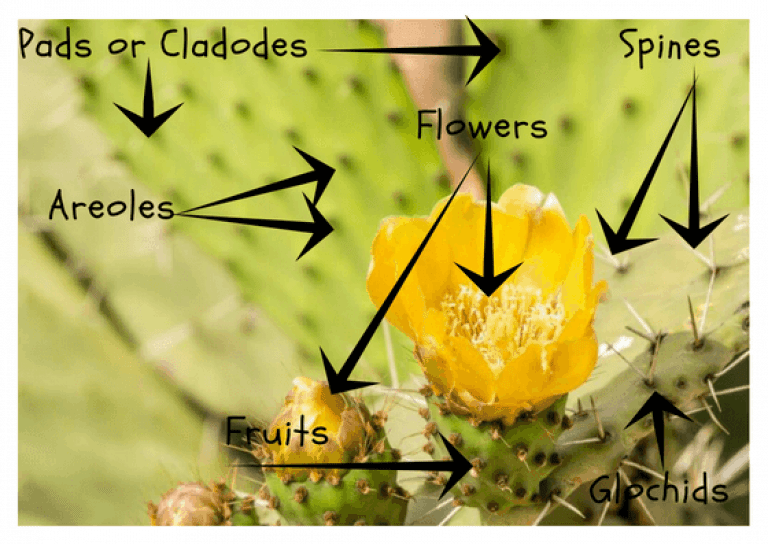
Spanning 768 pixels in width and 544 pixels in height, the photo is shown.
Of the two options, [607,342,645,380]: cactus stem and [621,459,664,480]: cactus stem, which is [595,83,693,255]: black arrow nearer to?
[607,342,645,380]: cactus stem

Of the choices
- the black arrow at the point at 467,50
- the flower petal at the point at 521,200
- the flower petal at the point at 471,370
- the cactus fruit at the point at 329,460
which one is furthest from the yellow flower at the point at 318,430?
the black arrow at the point at 467,50

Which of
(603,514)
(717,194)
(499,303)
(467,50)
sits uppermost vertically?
(467,50)

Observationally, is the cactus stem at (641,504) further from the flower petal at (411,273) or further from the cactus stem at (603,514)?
the flower petal at (411,273)

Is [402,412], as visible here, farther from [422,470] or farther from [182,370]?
[182,370]

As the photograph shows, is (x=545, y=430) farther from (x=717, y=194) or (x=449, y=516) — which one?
(x=717, y=194)

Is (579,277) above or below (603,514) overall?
above

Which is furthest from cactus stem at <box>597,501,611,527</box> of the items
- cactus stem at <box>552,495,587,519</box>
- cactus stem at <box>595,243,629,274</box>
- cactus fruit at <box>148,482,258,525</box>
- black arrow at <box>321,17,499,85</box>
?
black arrow at <box>321,17,499,85</box>

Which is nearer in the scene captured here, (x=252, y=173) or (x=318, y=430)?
(x=318, y=430)

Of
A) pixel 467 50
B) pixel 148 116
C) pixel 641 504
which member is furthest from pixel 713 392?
pixel 148 116

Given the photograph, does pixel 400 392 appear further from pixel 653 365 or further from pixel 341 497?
pixel 653 365
